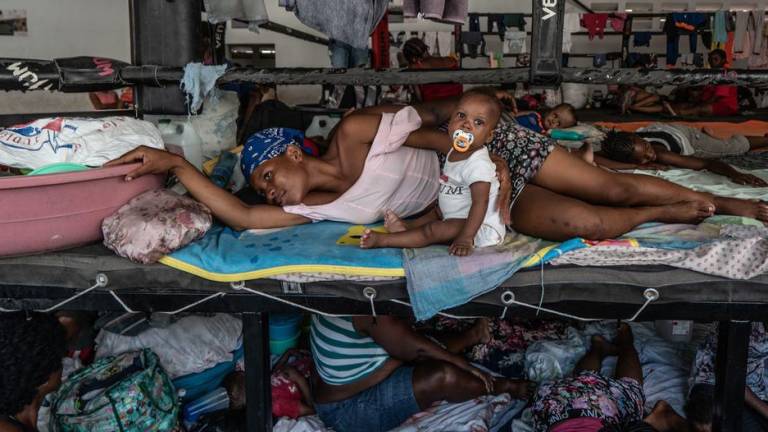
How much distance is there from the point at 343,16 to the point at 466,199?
891 mm

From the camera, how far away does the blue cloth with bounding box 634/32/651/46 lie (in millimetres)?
11000

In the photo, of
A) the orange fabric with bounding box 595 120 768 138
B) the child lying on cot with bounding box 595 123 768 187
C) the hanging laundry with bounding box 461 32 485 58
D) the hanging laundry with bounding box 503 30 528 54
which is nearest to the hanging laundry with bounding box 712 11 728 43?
the hanging laundry with bounding box 503 30 528 54

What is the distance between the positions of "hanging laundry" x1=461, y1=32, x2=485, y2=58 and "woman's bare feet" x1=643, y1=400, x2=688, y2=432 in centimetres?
950

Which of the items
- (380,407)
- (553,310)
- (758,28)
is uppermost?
(758,28)

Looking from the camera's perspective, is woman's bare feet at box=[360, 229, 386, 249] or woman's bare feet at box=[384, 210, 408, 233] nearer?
woman's bare feet at box=[360, 229, 386, 249]

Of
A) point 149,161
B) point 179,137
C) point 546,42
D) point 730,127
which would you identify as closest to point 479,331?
point 546,42

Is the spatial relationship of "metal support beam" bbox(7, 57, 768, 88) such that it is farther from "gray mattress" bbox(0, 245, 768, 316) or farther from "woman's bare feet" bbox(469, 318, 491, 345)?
"woman's bare feet" bbox(469, 318, 491, 345)

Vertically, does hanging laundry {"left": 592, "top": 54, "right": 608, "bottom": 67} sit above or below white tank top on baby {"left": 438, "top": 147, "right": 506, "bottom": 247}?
above

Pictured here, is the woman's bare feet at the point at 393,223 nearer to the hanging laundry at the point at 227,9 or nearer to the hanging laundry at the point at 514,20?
the hanging laundry at the point at 227,9

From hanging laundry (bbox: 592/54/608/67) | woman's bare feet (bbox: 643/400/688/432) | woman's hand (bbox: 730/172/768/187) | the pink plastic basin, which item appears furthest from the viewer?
hanging laundry (bbox: 592/54/608/67)

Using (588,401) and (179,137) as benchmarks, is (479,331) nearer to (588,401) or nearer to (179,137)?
(588,401)

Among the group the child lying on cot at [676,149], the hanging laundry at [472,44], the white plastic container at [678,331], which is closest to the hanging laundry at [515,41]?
the hanging laundry at [472,44]

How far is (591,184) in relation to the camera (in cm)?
213

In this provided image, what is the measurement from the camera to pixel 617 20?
10.8m
